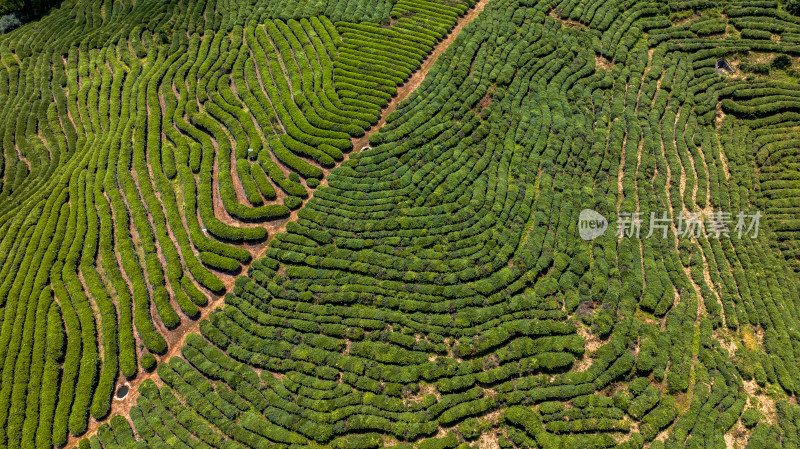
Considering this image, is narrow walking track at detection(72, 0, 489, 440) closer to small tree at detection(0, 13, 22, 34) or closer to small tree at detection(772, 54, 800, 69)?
small tree at detection(772, 54, 800, 69)

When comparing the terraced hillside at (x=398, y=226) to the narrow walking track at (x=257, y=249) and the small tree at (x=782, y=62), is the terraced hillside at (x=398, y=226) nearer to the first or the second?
the narrow walking track at (x=257, y=249)

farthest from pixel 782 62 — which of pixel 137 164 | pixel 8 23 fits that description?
pixel 8 23

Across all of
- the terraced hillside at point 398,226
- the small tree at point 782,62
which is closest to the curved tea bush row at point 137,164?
the terraced hillside at point 398,226

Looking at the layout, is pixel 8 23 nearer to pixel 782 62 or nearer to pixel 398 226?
pixel 398 226

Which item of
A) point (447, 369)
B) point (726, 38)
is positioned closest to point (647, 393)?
point (447, 369)

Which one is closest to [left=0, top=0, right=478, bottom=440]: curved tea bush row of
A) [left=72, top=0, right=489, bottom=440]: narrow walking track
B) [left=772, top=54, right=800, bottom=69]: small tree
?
[left=72, top=0, right=489, bottom=440]: narrow walking track

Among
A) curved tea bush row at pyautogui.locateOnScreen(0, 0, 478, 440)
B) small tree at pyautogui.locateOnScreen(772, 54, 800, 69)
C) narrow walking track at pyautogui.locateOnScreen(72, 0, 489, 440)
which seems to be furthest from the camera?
small tree at pyautogui.locateOnScreen(772, 54, 800, 69)
